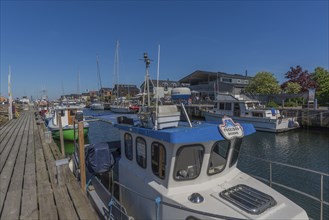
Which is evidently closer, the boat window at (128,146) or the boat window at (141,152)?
the boat window at (141,152)

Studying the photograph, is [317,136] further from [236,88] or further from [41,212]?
[236,88]

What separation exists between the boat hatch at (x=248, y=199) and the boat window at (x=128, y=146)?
2.39 metres

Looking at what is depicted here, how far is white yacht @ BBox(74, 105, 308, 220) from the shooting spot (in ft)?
12.6

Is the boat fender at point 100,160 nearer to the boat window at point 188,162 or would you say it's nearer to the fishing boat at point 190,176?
the fishing boat at point 190,176

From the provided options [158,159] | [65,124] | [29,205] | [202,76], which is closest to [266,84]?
[202,76]

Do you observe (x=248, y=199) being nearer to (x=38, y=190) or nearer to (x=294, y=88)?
(x=38, y=190)

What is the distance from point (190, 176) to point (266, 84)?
131 feet

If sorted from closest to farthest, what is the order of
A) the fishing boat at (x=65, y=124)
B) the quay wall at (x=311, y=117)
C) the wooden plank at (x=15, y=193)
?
the wooden plank at (x=15, y=193) → the fishing boat at (x=65, y=124) → the quay wall at (x=311, y=117)

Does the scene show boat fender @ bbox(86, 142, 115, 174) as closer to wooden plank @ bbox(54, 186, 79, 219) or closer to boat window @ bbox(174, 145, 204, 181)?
wooden plank @ bbox(54, 186, 79, 219)

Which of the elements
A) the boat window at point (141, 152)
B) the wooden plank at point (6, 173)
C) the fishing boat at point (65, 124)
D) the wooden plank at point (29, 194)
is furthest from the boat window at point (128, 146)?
the fishing boat at point (65, 124)

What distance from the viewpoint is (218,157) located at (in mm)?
4867

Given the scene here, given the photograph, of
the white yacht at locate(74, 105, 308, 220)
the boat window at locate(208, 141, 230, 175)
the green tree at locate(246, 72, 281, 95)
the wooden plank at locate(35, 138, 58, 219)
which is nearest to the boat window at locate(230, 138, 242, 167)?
A: the white yacht at locate(74, 105, 308, 220)

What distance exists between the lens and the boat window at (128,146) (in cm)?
550

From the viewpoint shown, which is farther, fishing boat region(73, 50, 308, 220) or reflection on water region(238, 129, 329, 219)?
reflection on water region(238, 129, 329, 219)
